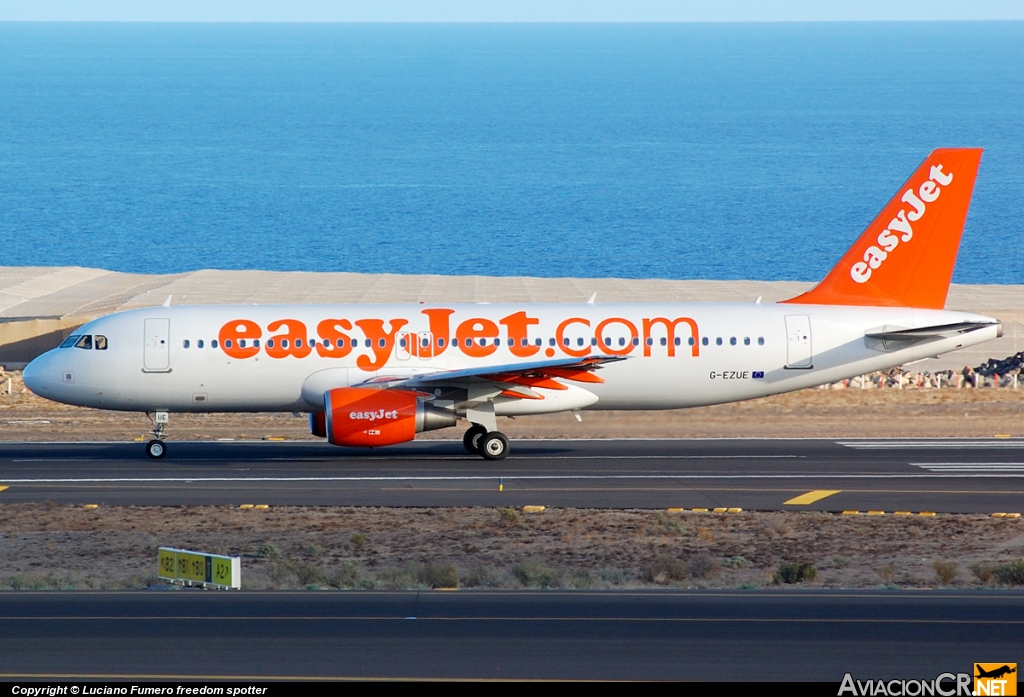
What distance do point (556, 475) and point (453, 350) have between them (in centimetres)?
446

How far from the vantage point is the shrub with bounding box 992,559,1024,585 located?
21.0 meters

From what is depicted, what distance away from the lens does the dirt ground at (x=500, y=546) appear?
21422 millimetres

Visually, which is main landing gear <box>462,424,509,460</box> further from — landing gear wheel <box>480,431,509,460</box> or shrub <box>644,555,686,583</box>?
shrub <box>644,555,686,583</box>

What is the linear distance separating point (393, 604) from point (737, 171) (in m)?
167

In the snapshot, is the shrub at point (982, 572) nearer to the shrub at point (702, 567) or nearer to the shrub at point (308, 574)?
the shrub at point (702, 567)

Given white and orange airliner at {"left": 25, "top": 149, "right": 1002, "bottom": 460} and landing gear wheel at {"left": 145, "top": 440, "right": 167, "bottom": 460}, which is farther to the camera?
landing gear wheel at {"left": 145, "top": 440, "right": 167, "bottom": 460}

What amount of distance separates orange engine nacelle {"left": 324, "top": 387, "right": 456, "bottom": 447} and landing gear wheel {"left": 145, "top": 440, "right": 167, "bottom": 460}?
16.6 ft

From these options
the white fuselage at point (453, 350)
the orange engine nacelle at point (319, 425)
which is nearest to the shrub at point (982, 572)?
the white fuselage at point (453, 350)

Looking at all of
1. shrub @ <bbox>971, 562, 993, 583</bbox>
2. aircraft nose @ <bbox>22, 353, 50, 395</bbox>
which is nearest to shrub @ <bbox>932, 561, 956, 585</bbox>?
shrub @ <bbox>971, 562, 993, 583</bbox>

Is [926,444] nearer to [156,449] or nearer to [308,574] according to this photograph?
[156,449]

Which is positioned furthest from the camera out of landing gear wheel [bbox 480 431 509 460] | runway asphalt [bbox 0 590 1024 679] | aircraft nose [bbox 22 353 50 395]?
aircraft nose [bbox 22 353 50 395]

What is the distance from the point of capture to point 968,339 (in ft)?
111

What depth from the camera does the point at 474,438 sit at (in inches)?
1329

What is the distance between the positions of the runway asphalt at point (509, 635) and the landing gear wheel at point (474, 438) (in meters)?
13.8
